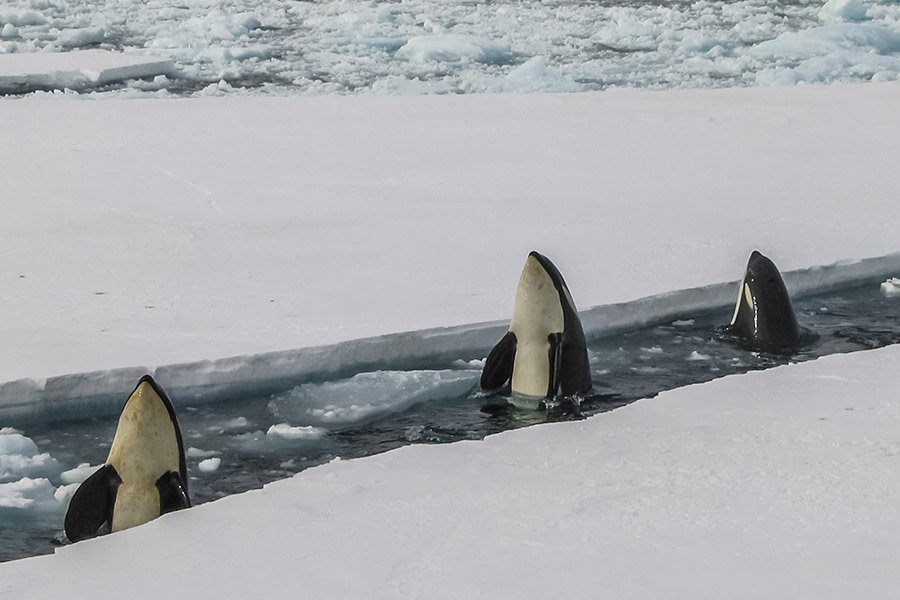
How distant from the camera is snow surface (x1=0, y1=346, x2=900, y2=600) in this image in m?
3.38

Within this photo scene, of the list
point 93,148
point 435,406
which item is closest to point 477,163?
point 93,148

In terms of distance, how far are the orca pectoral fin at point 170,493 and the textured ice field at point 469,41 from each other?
27.6 feet

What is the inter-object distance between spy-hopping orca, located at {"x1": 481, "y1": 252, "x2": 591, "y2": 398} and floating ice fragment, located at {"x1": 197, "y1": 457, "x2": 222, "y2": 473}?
1203 millimetres

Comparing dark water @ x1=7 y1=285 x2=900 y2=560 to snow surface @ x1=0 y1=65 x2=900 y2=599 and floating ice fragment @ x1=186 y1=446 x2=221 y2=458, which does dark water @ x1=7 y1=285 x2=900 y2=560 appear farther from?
snow surface @ x1=0 y1=65 x2=900 y2=599

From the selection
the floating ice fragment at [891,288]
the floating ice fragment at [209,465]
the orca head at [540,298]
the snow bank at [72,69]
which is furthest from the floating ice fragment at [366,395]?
the snow bank at [72,69]

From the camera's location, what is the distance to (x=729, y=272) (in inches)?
255

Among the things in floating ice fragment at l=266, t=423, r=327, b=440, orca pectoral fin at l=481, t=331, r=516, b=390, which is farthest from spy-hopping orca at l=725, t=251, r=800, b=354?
floating ice fragment at l=266, t=423, r=327, b=440

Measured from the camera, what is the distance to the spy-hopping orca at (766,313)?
5812 millimetres

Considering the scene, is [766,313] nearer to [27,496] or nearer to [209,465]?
[209,465]

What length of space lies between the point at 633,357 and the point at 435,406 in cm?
100

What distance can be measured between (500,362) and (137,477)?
1668mm

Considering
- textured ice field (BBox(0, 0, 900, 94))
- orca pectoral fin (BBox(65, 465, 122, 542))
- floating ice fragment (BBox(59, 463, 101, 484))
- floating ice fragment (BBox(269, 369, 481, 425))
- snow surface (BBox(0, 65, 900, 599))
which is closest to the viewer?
snow surface (BBox(0, 65, 900, 599))

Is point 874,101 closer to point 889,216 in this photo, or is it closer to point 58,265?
point 889,216

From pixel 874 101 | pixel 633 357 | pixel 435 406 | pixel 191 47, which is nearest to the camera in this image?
pixel 435 406
